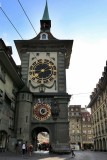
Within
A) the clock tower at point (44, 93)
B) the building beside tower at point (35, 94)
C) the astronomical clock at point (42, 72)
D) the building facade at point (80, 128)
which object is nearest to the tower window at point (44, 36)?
the clock tower at point (44, 93)

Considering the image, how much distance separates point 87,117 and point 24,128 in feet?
216

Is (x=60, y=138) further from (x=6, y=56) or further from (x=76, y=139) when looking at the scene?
(x=76, y=139)

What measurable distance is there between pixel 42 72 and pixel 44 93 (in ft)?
15.3

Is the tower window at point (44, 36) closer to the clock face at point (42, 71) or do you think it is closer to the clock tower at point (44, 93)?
the clock tower at point (44, 93)

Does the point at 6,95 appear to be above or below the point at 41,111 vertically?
above

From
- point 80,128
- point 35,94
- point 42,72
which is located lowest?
point 80,128

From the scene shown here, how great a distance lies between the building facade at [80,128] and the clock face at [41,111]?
5779cm

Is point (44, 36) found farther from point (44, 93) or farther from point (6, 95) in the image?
point (6, 95)

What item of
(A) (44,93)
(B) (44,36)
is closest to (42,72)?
(A) (44,93)

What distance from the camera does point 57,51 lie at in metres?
43.7

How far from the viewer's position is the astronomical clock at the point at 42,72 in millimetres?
40250

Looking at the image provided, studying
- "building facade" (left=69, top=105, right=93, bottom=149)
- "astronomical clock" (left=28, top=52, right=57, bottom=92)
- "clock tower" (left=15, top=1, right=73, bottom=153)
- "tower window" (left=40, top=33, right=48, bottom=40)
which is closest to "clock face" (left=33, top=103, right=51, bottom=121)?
"clock tower" (left=15, top=1, right=73, bottom=153)

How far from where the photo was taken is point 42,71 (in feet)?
136

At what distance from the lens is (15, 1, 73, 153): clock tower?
116 feet
